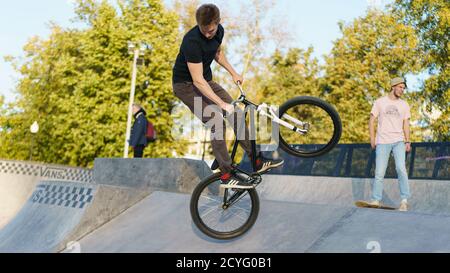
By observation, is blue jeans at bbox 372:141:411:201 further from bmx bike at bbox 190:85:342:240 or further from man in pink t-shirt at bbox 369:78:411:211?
bmx bike at bbox 190:85:342:240

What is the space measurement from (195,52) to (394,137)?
3.56m

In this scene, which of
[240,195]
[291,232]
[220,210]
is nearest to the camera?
[291,232]

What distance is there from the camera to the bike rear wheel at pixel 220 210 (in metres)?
5.81

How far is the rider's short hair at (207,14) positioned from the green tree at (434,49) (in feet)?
63.2

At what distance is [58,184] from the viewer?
362 inches

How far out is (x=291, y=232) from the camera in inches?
224

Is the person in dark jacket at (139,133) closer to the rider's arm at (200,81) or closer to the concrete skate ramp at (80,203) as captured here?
the concrete skate ramp at (80,203)

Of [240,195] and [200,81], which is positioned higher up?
[200,81]

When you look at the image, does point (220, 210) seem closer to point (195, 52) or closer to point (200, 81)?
point (200, 81)

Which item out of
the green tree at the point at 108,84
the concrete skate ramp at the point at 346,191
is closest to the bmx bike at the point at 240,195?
the concrete skate ramp at the point at 346,191

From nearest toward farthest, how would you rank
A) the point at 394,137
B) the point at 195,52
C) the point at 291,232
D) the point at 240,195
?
1. the point at 195,52
2. the point at 291,232
3. the point at 240,195
4. the point at 394,137

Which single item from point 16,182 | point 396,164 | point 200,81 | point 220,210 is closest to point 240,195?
point 220,210
